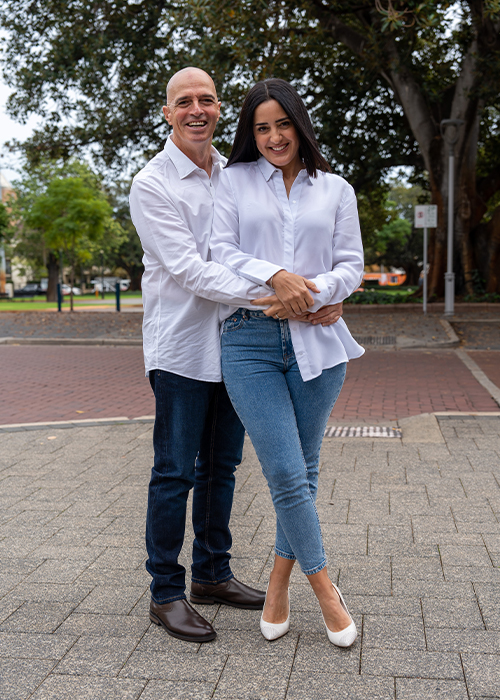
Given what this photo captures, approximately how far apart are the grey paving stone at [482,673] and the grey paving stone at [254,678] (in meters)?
0.58

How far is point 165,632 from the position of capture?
2.71 metres

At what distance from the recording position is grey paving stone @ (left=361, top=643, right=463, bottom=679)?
236cm

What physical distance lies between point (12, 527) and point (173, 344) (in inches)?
71.6

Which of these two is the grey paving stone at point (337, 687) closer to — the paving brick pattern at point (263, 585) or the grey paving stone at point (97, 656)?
the paving brick pattern at point (263, 585)

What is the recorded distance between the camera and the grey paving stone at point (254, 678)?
226cm

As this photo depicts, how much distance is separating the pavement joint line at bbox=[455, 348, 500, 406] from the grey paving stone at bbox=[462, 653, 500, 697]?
5.11m

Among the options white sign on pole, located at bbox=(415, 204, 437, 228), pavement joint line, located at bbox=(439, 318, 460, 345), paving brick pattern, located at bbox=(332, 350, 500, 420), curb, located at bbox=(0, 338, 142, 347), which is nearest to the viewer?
paving brick pattern, located at bbox=(332, 350, 500, 420)

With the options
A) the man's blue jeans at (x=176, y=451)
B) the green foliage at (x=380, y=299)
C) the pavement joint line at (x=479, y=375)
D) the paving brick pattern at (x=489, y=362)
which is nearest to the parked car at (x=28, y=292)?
the green foliage at (x=380, y=299)

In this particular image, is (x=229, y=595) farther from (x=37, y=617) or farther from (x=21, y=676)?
(x=21, y=676)

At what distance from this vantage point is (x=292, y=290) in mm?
2445

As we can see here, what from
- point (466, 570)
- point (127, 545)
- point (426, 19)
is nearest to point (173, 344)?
point (127, 545)

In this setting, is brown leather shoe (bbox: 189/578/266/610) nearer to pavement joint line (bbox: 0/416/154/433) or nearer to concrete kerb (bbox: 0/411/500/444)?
concrete kerb (bbox: 0/411/500/444)

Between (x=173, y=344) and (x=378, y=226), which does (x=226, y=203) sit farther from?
(x=378, y=226)

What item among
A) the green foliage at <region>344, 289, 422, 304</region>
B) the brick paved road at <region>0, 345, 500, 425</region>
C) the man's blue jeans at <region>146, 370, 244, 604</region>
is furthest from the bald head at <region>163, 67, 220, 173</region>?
the green foliage at <region>344, 289, 422, 304</region>
